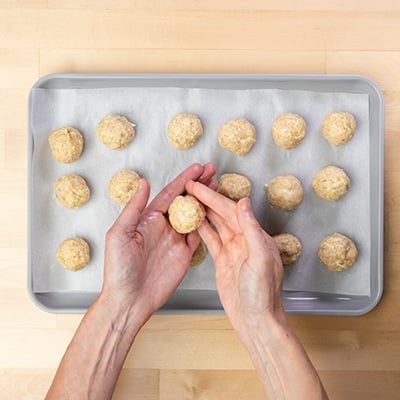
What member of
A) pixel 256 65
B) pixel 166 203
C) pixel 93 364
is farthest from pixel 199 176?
pixel 93 364

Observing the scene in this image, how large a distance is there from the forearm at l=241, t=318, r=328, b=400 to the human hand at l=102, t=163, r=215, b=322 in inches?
9.5

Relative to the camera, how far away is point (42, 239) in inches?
58.6

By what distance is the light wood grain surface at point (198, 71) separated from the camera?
5.00 ft

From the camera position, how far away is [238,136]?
4.72 ft

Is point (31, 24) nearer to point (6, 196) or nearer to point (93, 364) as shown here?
point (6, 196)

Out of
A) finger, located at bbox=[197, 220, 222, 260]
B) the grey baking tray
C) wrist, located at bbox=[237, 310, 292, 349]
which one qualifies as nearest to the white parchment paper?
the grey baking tray

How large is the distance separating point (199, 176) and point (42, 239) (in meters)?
0.45

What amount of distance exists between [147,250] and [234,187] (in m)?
0.27

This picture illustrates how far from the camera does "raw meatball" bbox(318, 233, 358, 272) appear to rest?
1.43 meters

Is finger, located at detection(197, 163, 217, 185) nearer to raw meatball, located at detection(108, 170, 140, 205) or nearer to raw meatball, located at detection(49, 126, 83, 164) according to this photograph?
raw meatball, located at detection(108, 170, 140, 205)

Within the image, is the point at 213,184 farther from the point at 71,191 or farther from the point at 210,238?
the point at 71,191

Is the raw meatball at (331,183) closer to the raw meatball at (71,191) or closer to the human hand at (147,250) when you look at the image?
the human hand at (147,250)

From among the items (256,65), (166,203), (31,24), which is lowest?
(166,203)

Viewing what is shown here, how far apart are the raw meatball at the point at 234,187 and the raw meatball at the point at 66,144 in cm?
38
